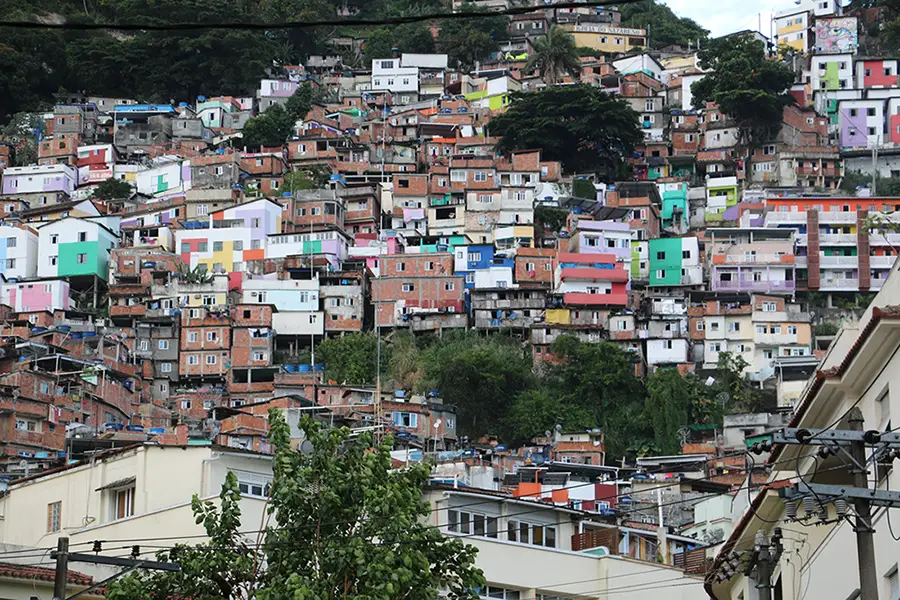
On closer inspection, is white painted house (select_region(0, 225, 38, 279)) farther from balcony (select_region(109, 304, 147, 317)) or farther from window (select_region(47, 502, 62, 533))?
window (select_region(47, 502, 62, 533))

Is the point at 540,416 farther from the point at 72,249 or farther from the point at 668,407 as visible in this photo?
the point at 72,249

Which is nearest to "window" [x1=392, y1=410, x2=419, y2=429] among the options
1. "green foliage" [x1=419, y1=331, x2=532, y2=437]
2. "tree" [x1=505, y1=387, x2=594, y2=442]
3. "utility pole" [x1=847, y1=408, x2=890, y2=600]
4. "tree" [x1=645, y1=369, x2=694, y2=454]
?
"green foliage" [x1=419, y1=331, x2=532, y2=437]

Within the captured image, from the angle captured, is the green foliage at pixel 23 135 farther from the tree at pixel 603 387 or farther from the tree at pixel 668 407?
the tree at pixel 668 407

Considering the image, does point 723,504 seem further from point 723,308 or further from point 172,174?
point 172,174

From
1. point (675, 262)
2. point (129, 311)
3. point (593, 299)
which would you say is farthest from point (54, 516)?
point (675, 262)

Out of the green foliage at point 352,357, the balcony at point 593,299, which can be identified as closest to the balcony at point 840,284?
the balcony at point 593,299

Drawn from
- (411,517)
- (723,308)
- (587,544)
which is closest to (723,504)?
(587,544)
